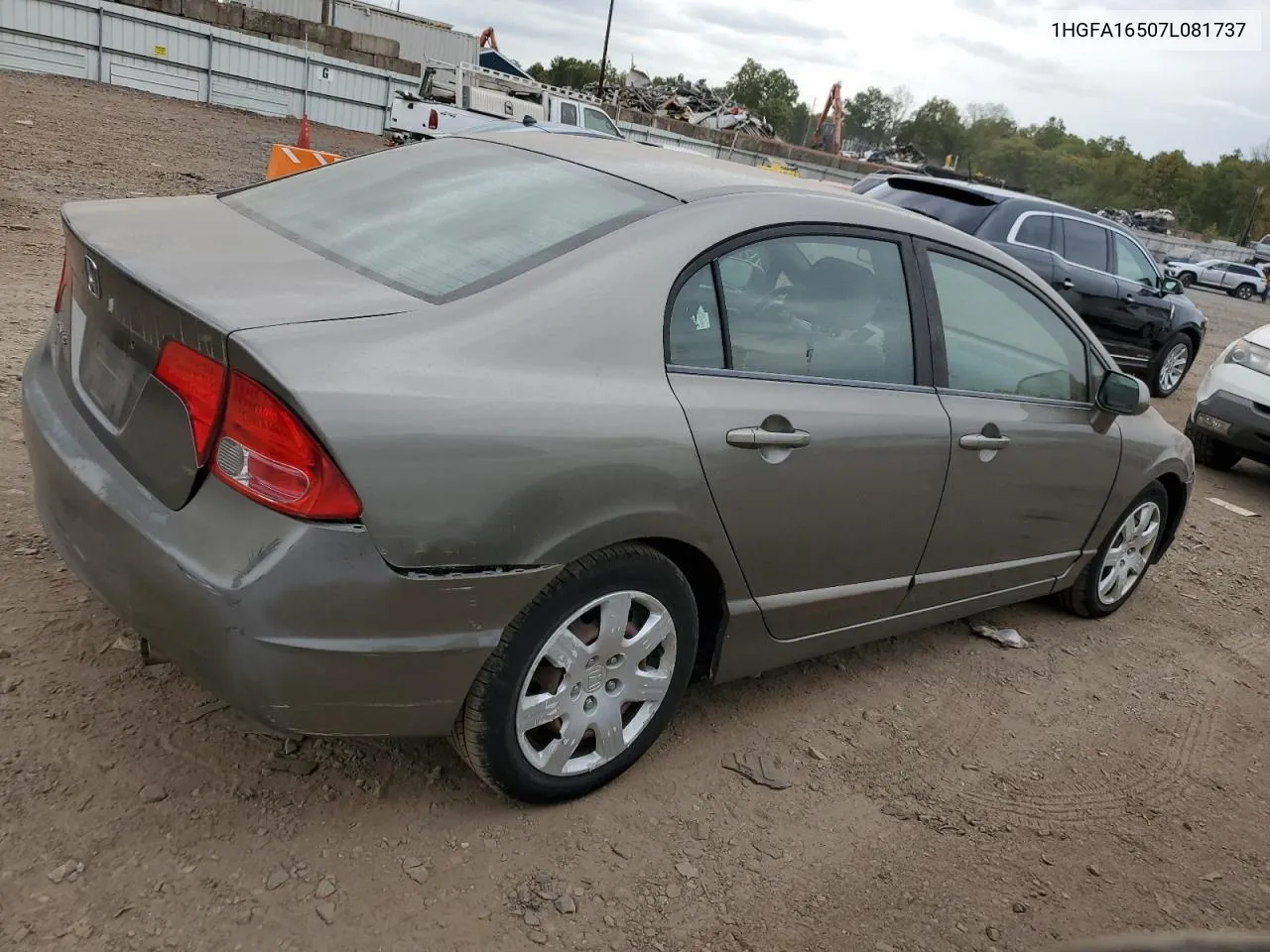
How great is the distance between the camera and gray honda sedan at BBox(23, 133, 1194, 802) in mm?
2119

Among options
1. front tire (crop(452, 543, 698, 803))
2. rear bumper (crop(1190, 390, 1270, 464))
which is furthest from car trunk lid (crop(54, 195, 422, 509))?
rear bumper (crop(1190, 390, 1270, 464))

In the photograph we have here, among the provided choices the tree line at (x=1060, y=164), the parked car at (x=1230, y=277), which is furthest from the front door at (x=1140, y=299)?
the tree line at (x=1060, y=164)

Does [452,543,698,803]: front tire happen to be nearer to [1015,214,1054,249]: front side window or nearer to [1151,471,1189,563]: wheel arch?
[1151,471,1189,563]: wheel arch

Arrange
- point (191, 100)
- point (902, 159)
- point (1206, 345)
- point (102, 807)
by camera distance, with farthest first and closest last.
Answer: point (902, 159), point (191, 100), point (1206, 345), point (102, 807)

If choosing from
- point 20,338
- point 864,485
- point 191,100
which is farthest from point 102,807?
point 191,100

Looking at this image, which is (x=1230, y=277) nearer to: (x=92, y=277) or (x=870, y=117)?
(x=92, y=277)

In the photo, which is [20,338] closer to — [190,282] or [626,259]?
[190,282]

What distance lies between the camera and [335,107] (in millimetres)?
25766

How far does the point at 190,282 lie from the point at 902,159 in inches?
2271

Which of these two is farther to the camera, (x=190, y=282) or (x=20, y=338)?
(x=20, y=338)

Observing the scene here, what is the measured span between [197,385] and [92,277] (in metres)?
0.62

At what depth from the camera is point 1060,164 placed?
361 ft

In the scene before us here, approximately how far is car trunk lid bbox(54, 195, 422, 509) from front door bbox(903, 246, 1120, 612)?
1.88 m

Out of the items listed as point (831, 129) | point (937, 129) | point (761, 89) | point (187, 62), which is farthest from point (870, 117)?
point (187, 62)
